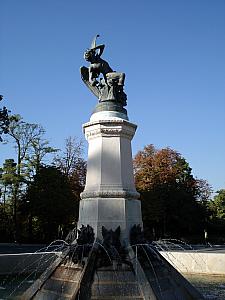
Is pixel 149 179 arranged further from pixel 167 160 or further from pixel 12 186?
pixel 12 186

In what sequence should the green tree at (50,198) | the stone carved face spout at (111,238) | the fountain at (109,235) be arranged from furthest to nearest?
1. the green tree at (50,198)
2. the stone carved face spout at (111,238)
3. the fountain at (109,235)

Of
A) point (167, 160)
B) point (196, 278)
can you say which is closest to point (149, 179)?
A: point (167, 160)

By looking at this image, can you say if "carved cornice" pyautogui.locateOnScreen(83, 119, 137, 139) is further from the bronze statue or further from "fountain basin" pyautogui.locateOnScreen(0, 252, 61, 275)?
"fountain basin" pyautogui.locateOnScreen(0, 252, 61, 275)

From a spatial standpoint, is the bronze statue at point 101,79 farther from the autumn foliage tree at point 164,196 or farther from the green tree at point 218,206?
the green tree at point 218,206

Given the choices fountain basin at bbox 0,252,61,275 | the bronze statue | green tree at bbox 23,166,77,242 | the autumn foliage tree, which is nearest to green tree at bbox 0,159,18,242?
green tree at bbox 23,166,77,242

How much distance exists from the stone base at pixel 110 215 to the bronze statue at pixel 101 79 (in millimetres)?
2564

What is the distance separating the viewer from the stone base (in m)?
7.59

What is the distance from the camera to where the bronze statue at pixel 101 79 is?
8.82 meters

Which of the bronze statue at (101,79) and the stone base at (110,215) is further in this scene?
the bronze statue at (101,79)

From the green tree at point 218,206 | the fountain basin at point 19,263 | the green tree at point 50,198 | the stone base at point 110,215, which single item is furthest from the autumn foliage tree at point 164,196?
the stone base at point 110,215

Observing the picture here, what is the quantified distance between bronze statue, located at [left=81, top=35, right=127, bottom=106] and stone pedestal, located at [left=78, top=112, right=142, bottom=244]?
608 mm

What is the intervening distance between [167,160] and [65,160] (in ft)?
43.6

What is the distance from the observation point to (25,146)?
35719mm

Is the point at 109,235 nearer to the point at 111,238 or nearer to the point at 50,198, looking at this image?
the point at 111,238
